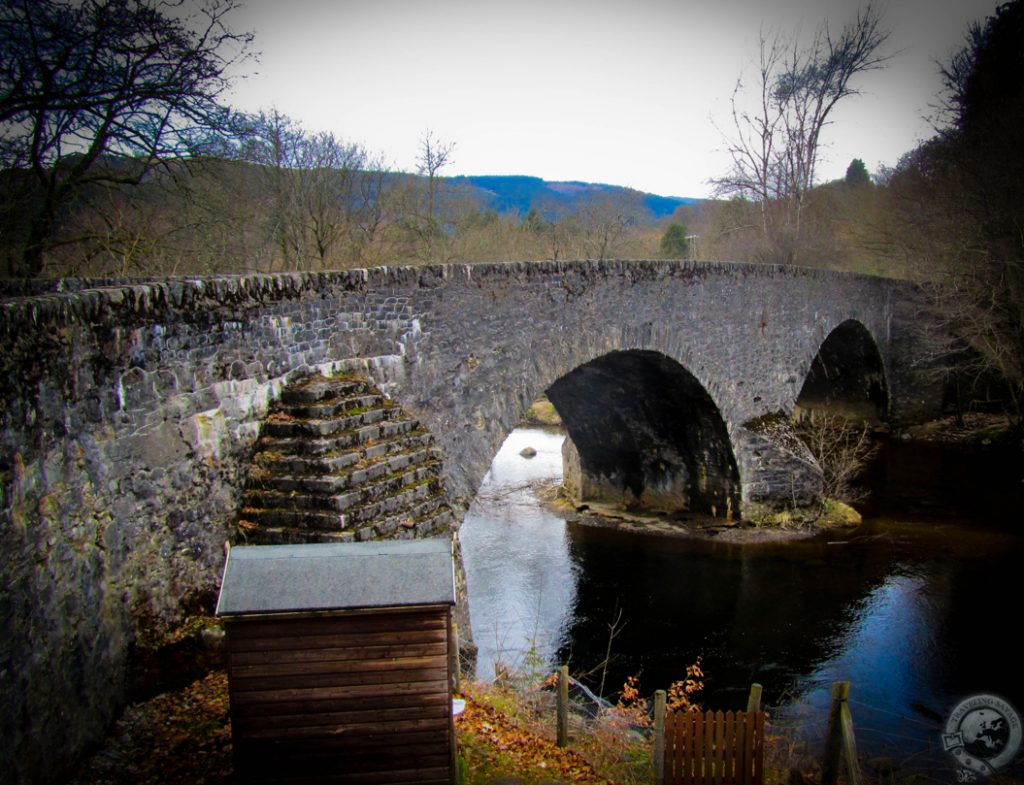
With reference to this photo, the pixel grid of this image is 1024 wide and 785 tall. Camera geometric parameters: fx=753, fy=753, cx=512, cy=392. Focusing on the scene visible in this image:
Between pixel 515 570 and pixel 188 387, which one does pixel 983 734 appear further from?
pixel 188 387

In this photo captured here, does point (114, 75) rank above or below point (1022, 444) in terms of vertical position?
above

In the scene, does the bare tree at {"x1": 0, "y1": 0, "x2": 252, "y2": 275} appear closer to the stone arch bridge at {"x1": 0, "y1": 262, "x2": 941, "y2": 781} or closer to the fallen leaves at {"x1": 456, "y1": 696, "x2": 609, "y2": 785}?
the stone arch bridge at {"x1": 0, "y1": 262, "x2": 941, "y2": 781}

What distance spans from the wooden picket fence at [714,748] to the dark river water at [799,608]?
2.62 metres

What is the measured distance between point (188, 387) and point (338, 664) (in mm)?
→ 2907

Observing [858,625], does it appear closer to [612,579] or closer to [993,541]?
[612,579]

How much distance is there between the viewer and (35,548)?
5207mm

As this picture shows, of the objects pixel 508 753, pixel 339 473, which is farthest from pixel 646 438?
pixel 339 473

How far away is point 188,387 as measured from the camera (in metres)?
6.72

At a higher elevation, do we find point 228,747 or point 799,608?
point 228,747

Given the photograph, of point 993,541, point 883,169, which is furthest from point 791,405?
point 883,169

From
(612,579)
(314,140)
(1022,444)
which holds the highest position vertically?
(314,140)

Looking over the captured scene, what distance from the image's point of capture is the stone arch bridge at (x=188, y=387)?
17.0 ft

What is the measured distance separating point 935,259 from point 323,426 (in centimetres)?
2414

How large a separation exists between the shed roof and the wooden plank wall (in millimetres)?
157
